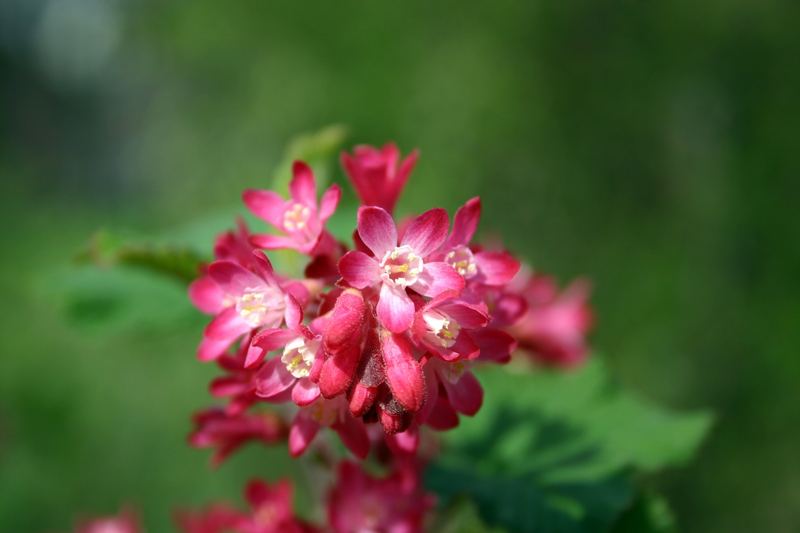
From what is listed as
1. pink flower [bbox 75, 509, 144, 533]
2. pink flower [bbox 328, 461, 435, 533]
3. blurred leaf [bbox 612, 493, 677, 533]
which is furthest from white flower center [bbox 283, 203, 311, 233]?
pink flower [bbox 75, 509, 144, 533]

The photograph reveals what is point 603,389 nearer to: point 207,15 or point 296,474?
point 296,474

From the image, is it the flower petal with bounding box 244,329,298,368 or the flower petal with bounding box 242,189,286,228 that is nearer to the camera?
the flower petal with bounding box 244,329,298,368

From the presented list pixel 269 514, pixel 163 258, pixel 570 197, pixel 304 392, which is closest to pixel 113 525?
pixel 269 514

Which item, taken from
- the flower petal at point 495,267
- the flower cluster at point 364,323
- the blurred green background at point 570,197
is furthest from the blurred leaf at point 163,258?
the blurred green background at point 570,197

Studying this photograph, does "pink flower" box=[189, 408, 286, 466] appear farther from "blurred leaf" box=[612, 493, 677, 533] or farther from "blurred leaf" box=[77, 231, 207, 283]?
"blurred leaf" box=[612, 493, 677, 533]

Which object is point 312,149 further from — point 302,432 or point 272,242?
point 302,432

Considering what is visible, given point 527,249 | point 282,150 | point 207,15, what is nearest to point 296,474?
point 527,249

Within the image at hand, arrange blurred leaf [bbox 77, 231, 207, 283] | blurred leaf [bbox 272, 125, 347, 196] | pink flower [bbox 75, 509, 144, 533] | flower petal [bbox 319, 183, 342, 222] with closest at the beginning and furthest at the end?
flower petal [bbox 319, 183, 342, 222] < blurred leaf [bbox 77, 231, 207, 283] < blurred leaf [bbox 272, 125, 347, 196] < pink flower [bbox 75, 509, 144, 533]
